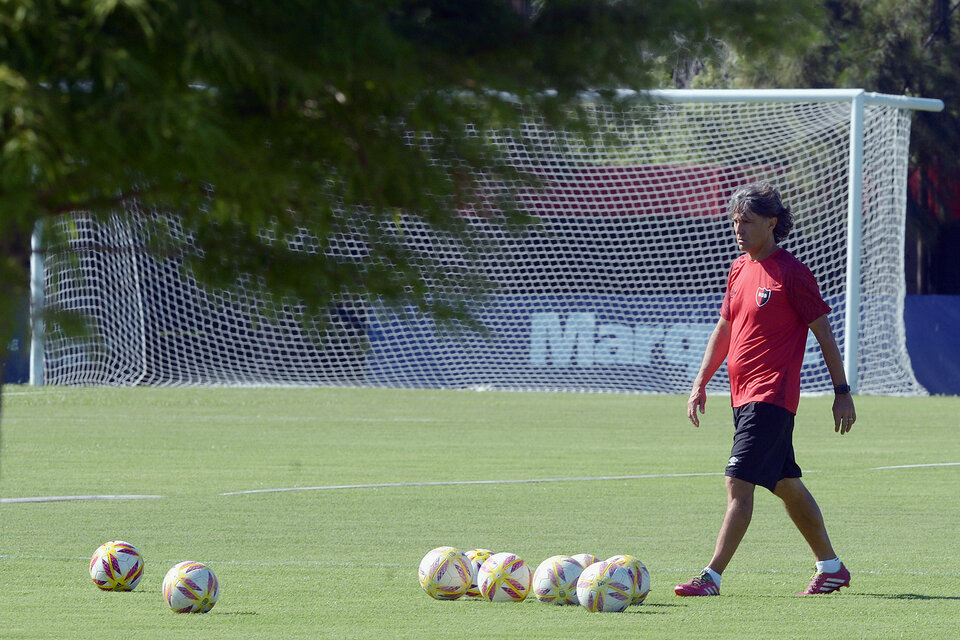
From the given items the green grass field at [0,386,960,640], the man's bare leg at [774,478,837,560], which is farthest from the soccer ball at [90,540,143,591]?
the man's bare leg at [774,478,837,560]

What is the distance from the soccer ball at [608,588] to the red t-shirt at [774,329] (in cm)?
115

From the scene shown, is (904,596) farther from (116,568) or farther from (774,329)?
(116,568)

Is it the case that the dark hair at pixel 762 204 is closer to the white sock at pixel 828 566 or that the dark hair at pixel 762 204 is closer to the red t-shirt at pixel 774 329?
the red t-shirt at pixel 774 329

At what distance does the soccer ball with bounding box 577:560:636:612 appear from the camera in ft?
21.6

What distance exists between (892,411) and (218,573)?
15941mm

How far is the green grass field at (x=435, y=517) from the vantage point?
6387mm

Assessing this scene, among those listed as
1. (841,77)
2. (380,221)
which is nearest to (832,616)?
(380,221)

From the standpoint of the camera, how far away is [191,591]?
641 cm

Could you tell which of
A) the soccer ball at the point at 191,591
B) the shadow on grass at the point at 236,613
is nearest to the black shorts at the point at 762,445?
the shadow on grass at the point at 236,613

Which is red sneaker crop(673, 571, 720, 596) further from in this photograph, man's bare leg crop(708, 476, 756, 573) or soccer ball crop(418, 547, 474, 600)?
soccer ball crop(418, 547, 474, 600)

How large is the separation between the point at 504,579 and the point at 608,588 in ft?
1.63

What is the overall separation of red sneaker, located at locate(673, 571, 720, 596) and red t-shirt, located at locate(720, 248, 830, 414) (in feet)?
2.79

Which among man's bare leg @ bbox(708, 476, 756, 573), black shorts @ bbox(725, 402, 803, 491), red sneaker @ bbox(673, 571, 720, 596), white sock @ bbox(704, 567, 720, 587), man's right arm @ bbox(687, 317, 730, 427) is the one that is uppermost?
man's right arm @ bbox(687, 317, 730, 427)

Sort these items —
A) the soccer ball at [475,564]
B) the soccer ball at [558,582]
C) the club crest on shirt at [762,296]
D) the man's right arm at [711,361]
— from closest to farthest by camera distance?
the soccer ball at [558,582]
the soccer ball at [475,564]
the club crest on shirt at [762,296]
the man's right arm at [711,361]
